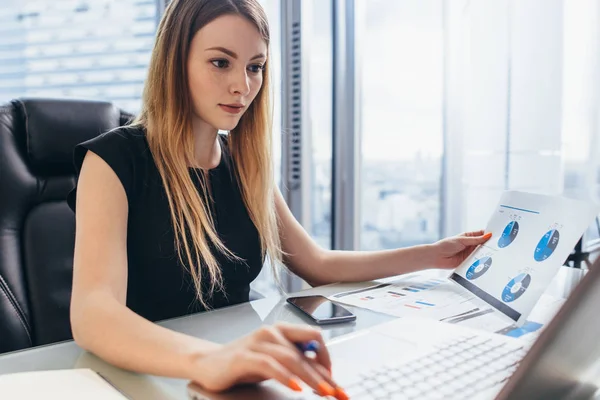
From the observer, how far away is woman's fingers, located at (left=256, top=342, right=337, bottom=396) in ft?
1.62

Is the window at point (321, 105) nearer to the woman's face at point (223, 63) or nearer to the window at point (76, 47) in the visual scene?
the window at point (76, 47)

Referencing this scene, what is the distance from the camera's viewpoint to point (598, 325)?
37cm

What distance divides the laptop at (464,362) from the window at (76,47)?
1.74m

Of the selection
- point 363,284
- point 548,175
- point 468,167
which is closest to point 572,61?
point 548,175

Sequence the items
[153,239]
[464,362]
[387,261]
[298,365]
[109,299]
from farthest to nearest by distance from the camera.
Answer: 1. [387,261]
2. [153,239]
3. [109,299]
4. [464,362]
5. [298,365]

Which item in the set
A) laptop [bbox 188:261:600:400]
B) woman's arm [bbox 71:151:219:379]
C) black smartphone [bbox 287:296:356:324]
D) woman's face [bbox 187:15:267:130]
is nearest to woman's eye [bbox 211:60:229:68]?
woman's face [bbox 187:15:267:130]

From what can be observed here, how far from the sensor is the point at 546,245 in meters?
0.84

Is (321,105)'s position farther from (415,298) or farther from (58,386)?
(58,386)

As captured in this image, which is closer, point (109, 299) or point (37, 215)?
point (109, 299)

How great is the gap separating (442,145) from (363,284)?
1.05 metres

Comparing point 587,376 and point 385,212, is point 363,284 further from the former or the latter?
point 385,212

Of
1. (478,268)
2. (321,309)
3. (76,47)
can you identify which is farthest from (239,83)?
(76,47)

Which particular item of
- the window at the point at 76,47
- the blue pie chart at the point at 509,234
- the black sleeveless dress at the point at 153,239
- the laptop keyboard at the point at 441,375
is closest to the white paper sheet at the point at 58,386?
the laptop keyboard at the point at 441,375

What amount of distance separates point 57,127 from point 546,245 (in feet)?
3.29
